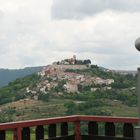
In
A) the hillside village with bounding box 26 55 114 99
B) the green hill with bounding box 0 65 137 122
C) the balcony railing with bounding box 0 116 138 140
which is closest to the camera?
the balcony railing with bounding box 0 116 138 140

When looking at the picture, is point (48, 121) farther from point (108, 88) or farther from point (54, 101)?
point (54, 101)

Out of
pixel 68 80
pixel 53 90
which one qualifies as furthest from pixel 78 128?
pixel 68 80

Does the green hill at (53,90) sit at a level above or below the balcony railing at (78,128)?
above

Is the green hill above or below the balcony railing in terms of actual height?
above

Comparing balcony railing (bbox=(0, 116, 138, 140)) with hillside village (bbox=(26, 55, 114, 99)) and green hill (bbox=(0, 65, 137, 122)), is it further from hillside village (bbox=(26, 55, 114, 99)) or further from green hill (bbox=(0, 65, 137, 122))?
hillside village (bbox=(26, 55, 114, 99))

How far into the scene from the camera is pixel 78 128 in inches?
226

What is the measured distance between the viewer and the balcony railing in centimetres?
498

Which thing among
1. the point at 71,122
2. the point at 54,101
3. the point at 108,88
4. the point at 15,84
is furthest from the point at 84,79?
the point at 71,122

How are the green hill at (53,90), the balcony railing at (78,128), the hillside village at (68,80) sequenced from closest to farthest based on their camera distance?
the balcony railing at (78,128), the green hill at (53,90), the hillside village at (68,80)

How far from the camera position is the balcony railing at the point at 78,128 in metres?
4.98

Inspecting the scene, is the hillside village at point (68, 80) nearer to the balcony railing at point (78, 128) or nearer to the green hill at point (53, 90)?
the green hill at point (53, 90)

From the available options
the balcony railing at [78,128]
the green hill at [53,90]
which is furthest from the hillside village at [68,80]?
the balcony railing at [78,128]

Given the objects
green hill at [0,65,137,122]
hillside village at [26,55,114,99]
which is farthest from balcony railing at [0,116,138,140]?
hillside village at [26,55,114,99]

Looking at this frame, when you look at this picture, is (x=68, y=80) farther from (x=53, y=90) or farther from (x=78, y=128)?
(x=78, y=128)
